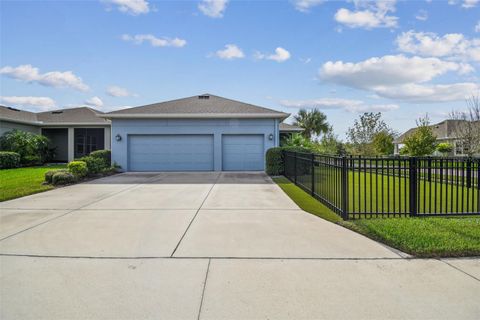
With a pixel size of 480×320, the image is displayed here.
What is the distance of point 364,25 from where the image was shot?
12.5m

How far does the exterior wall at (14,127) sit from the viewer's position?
2000 centimetres

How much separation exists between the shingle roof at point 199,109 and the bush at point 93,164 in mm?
3180

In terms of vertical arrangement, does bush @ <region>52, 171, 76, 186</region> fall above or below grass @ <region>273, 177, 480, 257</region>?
above

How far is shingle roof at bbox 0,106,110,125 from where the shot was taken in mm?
22011

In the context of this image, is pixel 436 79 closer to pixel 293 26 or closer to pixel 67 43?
pixel 293 26

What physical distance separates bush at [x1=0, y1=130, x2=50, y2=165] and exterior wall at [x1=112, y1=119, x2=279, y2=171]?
300 inches

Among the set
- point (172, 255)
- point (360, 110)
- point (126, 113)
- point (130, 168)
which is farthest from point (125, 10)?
point (360, 110)

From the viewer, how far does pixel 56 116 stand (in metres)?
24.9

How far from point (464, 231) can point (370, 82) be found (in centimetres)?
1656

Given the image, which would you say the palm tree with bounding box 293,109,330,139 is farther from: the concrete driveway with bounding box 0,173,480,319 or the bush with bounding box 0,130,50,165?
the concrete driveway with bounding box 0,173,480,319

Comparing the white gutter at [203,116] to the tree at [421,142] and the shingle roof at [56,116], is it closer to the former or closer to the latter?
the shingle roof at [56,116]

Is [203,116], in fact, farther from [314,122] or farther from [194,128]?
[314,122]

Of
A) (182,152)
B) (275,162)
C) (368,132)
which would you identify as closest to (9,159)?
(182,152)

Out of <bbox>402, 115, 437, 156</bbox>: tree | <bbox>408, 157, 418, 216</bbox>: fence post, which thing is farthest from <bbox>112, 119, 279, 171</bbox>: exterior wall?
<bbox>402, 115, 437, 156</bbox>: tree
